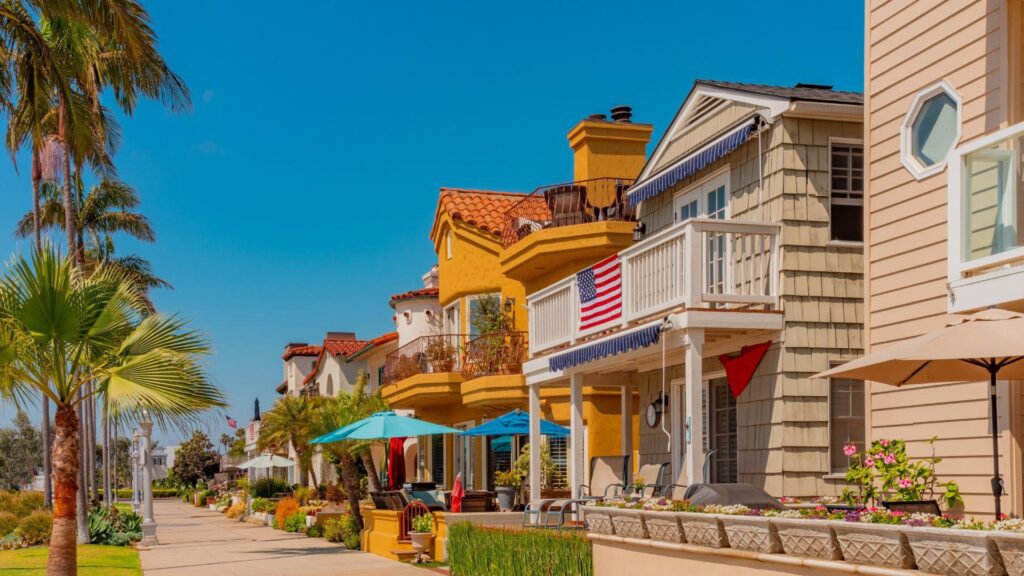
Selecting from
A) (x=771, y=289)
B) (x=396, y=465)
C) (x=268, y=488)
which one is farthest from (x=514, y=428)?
(x=268, y=488)

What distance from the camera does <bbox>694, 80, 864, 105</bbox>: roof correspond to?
1514 centimetres

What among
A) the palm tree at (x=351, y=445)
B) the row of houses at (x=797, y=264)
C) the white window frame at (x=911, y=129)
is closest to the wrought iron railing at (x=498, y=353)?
the row of houses at (x=797, y=264)

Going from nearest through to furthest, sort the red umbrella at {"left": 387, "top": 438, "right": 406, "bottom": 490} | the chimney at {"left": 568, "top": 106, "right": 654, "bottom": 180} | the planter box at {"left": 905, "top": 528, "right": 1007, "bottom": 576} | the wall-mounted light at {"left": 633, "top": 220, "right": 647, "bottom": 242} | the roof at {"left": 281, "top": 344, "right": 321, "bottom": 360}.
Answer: the planter box at {"left": 905, "top": 528, "right": 1007, "bottom": 576}, the wall-mounted light at {"left": 633, "top": 220, "right": 647, "bottom": 242}, the chimney at {"left": 568, "top": 106, "right": 654, "bottom": 180}, the red umbrella at {"left": 387, "top": 438, "right": 406, "bottom": 490}, the roof at {"left": 281, "top": 344, "right": 321, "bottom": 360}

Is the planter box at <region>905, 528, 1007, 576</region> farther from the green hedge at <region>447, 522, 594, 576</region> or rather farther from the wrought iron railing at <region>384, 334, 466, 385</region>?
the wrought iron railing at <region>384, 334, 466, 385</region>

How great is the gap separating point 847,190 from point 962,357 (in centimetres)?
663

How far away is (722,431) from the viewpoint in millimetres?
17031

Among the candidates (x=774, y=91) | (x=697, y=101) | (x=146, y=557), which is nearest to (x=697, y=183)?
(x=697, y=101)

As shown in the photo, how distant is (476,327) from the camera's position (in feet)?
92.3

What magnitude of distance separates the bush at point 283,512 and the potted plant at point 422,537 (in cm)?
1426

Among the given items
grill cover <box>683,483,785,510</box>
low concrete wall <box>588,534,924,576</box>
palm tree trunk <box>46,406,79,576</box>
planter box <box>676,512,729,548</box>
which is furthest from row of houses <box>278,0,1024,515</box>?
palm tree trunk <box>46,406,79,576</box>

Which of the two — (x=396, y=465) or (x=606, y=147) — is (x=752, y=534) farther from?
(x=396, y=465)

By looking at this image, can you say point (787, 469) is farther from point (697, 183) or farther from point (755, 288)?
point (697, 183)

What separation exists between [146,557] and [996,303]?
1894 cm

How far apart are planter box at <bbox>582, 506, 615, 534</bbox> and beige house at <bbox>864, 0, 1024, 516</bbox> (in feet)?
9.82
